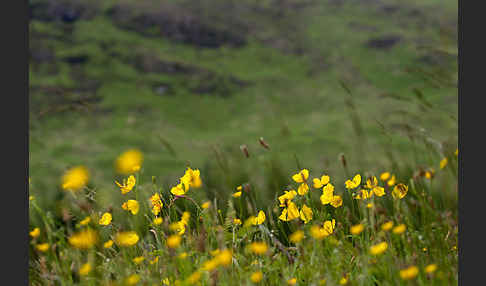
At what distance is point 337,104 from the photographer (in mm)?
142875

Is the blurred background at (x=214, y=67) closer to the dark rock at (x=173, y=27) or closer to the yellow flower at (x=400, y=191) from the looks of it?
the dark rock at (x=173, y=27)

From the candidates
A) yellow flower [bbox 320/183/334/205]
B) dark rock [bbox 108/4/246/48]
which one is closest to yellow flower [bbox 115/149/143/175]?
yellow flower [bbox 320/183/334/205]

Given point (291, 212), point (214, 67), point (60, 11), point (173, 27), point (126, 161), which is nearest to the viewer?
point (126, 161)

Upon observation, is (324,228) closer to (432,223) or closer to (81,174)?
(432,223)

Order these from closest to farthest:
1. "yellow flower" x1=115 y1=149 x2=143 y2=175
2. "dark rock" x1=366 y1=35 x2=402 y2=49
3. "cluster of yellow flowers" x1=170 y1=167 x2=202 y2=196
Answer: "yellow flower" x1=115 y1=149 x2=143 y2=175
"cluster of yellow flowers" x1=170 y1=167 x2=202 y2=196
"dark rock" x1=366 y1=35 x2=402 y2=49

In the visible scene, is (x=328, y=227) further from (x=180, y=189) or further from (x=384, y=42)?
(x=384, y=42)

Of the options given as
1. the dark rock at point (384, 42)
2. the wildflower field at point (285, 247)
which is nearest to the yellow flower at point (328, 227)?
the wildflower field at point (285, 247)

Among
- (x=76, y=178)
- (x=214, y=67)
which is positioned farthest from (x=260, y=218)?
(x=214, y=67)

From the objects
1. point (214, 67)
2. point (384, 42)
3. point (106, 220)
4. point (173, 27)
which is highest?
point (106, 220)

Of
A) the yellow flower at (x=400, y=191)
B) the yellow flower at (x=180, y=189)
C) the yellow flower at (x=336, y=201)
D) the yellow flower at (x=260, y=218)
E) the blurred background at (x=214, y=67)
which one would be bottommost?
the blurred background at (x=214, y=67)

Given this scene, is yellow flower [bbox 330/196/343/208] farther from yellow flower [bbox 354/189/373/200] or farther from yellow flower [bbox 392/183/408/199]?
yellow flower [bbox 392/183/408/199]

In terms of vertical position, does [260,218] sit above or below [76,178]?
below

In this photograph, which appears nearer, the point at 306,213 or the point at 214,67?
the point at 306,213

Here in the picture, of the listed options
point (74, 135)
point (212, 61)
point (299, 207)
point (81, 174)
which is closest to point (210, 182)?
point (299, 207)
